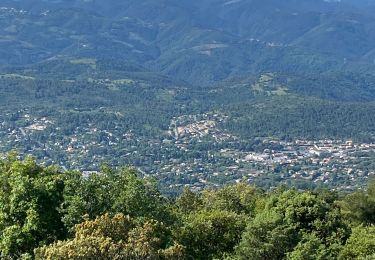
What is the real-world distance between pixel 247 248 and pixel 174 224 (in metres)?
5.69

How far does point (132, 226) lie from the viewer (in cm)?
2847

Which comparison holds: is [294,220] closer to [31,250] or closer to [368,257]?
[368,257]

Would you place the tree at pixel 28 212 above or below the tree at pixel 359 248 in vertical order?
above

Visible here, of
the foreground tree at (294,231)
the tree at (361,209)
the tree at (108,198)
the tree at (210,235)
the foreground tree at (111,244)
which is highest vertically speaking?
the foreground tree at (111,244)

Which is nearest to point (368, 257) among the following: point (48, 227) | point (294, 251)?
point (294, 251)

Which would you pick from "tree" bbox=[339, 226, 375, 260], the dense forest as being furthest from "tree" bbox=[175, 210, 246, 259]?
"tree" bbox=[339, 226, 375, 260]

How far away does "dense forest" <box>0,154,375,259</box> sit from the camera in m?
26.8

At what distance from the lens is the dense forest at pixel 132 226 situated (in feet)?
87.8

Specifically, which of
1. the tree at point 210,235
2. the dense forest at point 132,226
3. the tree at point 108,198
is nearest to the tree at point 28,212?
the dense forest at point 132,226

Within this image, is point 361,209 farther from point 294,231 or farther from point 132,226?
point 132,226

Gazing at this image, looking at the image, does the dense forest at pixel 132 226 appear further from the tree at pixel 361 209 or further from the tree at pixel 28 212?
the tree at pixel 361 209

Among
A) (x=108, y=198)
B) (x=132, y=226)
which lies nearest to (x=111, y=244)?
(x=132, y=226)

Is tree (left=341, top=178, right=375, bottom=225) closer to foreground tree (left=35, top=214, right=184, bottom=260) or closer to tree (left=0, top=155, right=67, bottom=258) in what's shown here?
tree (left=0, top=155, right=67, bottom=258)

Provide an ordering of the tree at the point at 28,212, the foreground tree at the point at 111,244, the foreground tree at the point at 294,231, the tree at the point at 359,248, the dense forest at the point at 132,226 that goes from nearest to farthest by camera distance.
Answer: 1. the foreground tree at the point at 111,244
2. the dense forest at the point at 132,226
3. the tree at the point at 28,212
4. the foreground tree at the point at 294,231
5. the tree at the point at 359,248
